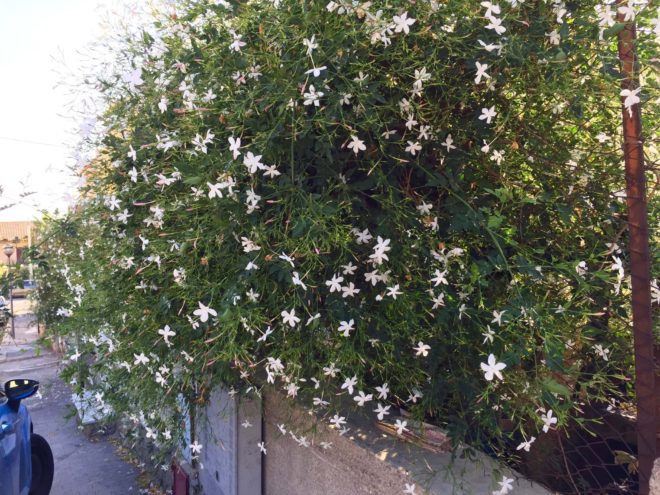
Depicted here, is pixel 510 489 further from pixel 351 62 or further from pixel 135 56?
pixel 135 56

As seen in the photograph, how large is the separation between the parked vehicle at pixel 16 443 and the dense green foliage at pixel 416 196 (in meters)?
2.22

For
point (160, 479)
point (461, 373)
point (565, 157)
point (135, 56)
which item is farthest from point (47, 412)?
point (565, 157)

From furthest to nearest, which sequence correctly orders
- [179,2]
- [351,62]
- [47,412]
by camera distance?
[47,412] < [179,2] < [351,62]

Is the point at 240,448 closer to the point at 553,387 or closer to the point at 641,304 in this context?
the point at 553,387

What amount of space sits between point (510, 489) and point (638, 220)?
1.03 metres

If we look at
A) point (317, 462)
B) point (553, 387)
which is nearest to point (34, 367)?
point (317, 462)

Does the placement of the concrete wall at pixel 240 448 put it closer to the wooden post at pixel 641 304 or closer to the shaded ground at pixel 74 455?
the shaded ground at pixel 74 455

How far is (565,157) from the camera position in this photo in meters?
1.84

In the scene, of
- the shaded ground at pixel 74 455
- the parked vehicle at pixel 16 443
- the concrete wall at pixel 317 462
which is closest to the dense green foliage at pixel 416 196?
the concrete wall at pixel 317 462

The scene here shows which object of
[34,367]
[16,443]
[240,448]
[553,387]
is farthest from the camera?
[34,367]

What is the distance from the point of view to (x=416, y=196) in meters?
1.90

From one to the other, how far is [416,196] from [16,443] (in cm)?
351

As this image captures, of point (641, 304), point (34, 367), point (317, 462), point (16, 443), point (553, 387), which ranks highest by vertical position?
point (641, 304)

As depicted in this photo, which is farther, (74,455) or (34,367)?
(34,367)
